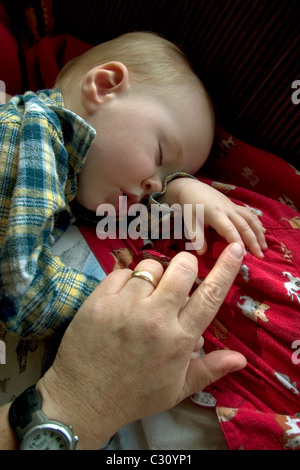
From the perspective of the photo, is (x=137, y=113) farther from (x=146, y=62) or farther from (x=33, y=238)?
(x=33, y=238)

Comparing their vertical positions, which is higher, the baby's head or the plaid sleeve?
the baby's head

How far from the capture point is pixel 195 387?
0.67 m

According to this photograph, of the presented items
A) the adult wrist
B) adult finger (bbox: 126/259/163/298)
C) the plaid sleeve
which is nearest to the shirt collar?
the plaid sleeve

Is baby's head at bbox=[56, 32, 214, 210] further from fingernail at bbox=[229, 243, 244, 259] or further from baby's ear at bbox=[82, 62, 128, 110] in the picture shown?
fingernail at bbox=[229, 243, 244, 259]

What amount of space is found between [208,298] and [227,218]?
234 mm

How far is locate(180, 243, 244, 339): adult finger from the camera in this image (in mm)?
642

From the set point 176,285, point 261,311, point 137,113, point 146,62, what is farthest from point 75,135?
point 261,311

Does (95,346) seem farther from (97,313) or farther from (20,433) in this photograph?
(20,433)

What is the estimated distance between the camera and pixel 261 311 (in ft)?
2.46

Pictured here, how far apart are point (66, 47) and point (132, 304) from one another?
97cm

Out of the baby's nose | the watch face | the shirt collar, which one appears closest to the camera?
the watch face

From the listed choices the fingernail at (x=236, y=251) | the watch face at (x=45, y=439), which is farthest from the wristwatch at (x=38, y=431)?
the fingernail at (x=236, y=251)

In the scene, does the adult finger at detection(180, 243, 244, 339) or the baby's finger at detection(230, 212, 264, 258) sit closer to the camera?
the adult finger at detection(180, 243, 244, 339)

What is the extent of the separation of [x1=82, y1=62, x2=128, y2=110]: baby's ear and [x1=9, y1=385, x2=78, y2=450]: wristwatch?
66cm
